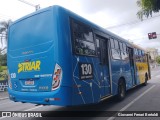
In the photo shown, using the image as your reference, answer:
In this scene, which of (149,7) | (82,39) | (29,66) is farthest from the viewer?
(149,7)

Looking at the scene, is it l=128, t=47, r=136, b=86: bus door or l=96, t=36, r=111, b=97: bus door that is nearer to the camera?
l=96, t=36, r=111, b=97: bus door

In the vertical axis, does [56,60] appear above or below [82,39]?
below

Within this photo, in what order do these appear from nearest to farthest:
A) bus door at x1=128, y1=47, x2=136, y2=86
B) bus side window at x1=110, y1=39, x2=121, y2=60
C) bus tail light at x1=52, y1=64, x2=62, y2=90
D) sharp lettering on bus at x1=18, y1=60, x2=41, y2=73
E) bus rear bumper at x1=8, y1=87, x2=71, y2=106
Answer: bus rear bumper at x1=8, y1=87, x2=71, y2=106 < bus tail light at x1=52, y1=64, x2=62, y2=90 < sharp lettering on bus at x1=18, y1=60, x2=41, y2=73 < bus side window at x1=110, y1=39, x2=121, y2=60 < bus door at x1=128, y1=47, x2=136, y2=86

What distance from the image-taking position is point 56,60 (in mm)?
6195

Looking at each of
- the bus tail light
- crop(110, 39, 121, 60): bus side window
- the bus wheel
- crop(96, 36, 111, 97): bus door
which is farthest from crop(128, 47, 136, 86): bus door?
the bus tail light

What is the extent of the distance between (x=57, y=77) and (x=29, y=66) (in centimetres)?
121

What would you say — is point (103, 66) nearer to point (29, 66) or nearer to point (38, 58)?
point (38, 58)

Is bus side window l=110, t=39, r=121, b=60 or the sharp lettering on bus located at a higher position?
bus side window l=110, t=39, r=121, b=60

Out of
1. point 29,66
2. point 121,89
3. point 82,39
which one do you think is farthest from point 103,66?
point 29,66

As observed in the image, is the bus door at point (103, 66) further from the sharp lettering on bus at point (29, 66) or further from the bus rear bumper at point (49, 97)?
the sharp lettering on bus at point (29, 66)

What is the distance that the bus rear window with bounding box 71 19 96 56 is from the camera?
668 centimetres

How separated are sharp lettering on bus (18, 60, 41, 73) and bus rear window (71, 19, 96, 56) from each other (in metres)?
1.21

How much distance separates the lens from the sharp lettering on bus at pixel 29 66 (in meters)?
6.68

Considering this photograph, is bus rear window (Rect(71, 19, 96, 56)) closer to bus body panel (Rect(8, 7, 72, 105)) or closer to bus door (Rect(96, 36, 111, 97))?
bus body panel (Rect(8, 7, 72, 105))
